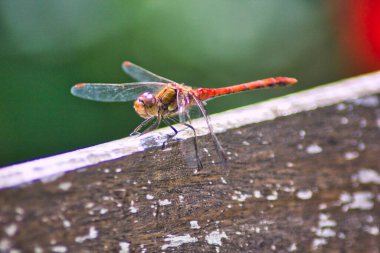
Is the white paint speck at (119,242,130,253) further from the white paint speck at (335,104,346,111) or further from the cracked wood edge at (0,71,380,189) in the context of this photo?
the white paint speck at (335,104,346,111)

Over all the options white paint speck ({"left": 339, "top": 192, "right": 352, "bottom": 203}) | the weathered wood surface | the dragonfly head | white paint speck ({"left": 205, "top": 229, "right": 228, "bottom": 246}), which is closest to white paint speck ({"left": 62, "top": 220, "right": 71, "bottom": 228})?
the weathered wood surface

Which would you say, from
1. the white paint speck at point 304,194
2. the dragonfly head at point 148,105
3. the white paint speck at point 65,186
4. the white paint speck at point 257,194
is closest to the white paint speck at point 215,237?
the white paint speck at point 257,194

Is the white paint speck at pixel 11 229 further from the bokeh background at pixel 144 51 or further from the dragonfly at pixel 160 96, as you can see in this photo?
the bokeh background at pixel 144 51

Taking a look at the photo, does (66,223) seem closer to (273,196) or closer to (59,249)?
(59,249)

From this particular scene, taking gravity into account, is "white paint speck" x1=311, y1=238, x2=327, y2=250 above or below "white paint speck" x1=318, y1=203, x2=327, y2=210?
below

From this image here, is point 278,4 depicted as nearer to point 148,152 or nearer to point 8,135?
point 8,135

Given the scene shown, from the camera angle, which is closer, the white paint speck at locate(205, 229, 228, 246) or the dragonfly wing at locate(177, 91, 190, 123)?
the white paint speck at locate(205, 229, 228, 246)

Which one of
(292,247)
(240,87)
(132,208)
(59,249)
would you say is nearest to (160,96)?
(240,87)
